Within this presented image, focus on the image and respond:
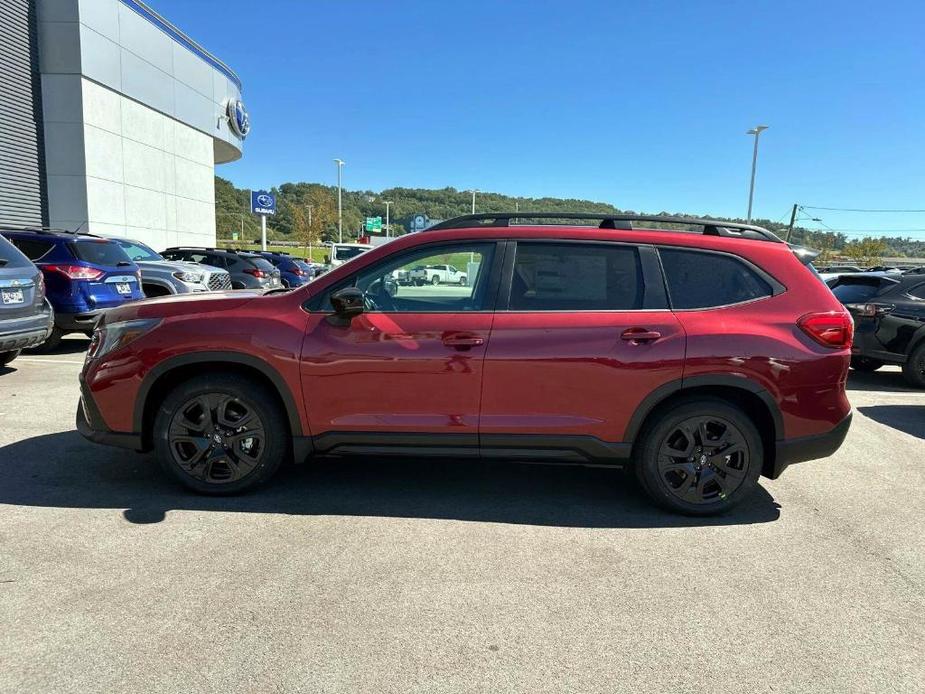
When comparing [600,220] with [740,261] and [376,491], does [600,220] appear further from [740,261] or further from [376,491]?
[376,491]

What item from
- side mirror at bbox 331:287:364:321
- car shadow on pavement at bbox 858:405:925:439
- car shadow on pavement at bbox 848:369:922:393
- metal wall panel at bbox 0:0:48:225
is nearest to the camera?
side mirror at bbox 331:287:364:321

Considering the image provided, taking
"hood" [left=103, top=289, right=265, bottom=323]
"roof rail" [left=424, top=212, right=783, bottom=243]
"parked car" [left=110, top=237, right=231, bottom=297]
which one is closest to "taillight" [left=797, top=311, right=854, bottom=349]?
"roof rail" [left=424, top=212, right=783, bottom=243]

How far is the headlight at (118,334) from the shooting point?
3.76 m

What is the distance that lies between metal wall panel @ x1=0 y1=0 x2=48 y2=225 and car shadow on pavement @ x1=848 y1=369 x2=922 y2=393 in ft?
63.9

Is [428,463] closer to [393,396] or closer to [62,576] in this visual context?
[393,396]

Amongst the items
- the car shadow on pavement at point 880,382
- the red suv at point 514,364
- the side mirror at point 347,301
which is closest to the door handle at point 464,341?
the red suv at point 514,364

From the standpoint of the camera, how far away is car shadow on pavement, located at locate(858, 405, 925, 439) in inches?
237

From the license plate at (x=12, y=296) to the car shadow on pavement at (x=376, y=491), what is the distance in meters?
2.55

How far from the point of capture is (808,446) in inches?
145

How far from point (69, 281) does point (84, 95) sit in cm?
1232

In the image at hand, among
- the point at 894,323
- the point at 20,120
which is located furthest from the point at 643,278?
the point at 20,120

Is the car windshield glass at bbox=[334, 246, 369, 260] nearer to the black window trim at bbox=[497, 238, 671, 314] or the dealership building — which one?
the dealership building

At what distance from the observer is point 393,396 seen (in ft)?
12.0

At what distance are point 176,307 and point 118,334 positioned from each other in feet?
1.33
